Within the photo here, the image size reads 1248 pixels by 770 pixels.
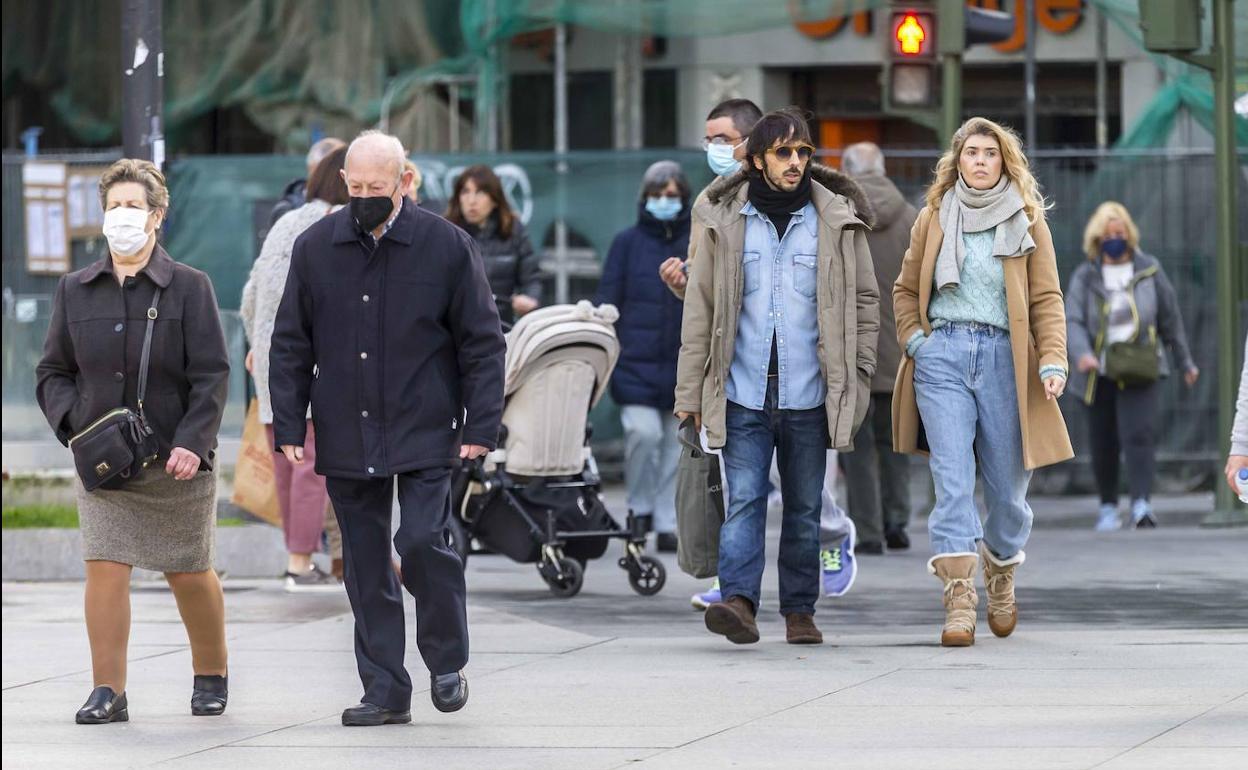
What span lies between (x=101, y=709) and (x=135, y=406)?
35.5 inches

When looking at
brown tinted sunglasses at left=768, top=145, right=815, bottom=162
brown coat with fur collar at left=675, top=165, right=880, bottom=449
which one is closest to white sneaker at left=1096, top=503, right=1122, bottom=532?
brown coat with fur collar at left=675, top=165, right=880, bottom=449

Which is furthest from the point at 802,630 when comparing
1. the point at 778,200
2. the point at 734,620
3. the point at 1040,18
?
the point at 1040,18

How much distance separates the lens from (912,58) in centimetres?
1261

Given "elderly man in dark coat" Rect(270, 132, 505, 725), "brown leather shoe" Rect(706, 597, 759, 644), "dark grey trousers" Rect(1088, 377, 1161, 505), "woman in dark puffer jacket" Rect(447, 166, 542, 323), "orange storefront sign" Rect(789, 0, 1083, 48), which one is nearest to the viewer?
"elderly man in dark coat" Rect(270, 132, 505, 725)

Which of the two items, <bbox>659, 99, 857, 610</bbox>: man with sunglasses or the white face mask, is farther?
<bbox>659, 99, 857, 610</bbox>: man with sunglasses

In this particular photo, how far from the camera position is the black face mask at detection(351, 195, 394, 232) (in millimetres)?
6613

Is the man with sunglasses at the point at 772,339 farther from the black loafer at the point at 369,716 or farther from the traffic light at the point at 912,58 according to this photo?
the traffic light at the point at 912,58

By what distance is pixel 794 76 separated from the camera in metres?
17.8

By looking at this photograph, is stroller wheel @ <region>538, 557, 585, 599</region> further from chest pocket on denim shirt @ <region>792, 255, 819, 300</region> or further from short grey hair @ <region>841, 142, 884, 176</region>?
short grey hair @ <region>841, 142, 884, 176</region>

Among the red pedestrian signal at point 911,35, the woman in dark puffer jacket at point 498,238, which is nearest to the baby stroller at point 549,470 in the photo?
the woman in dark puffer jacket at point 498,238

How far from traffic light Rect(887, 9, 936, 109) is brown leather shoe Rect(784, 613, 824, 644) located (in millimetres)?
5271

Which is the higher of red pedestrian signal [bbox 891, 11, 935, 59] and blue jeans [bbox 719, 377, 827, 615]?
red pedestrian signal [bbox 891, 11, 935, 59]

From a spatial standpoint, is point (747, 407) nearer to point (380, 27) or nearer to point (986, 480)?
point (986, 480)

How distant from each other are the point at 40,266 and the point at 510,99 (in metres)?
4.09
